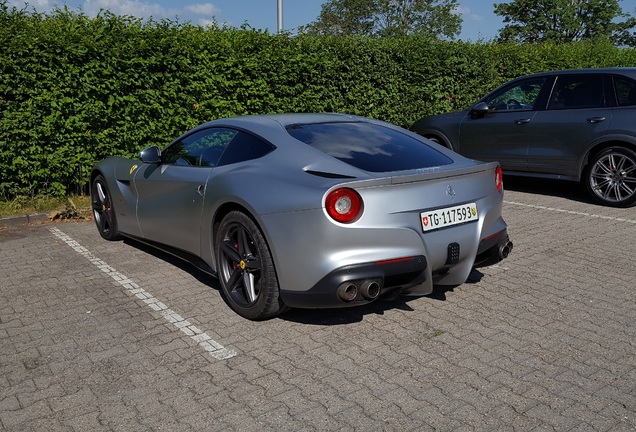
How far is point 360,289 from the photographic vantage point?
3922mm

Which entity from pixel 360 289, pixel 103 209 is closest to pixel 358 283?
pixel 360 289

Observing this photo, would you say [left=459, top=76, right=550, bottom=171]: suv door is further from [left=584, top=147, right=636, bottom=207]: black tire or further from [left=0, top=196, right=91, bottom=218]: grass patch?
[left=0, top=196, right=91, bottom=218]: grass patch

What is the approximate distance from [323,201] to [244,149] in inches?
46.7

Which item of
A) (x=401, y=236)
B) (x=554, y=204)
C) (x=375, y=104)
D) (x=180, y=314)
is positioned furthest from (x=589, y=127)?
(x=180, y=314)

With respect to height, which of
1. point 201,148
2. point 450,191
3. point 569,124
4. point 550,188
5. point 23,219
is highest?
point 201,148

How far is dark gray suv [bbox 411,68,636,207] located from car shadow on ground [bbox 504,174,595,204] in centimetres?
50

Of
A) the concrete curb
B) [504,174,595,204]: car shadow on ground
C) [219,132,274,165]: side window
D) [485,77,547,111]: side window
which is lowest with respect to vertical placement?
[504,174,595,204]: car shadow on ground

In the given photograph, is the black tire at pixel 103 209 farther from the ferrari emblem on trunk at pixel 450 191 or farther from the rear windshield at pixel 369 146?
the ferrari emblem on trunk at pixel 450 191

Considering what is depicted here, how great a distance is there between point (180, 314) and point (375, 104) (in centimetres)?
837

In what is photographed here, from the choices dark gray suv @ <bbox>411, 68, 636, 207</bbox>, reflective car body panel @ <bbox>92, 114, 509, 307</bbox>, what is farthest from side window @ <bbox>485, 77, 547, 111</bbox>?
reflective car body panel @ <bbox>92, 114, 509, 307</bbox>

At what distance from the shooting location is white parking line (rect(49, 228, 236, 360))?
4055 mm

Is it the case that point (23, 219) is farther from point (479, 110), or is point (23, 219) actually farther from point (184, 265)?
point (479, 110)

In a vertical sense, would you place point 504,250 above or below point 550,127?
below

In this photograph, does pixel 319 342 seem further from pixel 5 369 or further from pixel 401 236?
pixel 5 369
